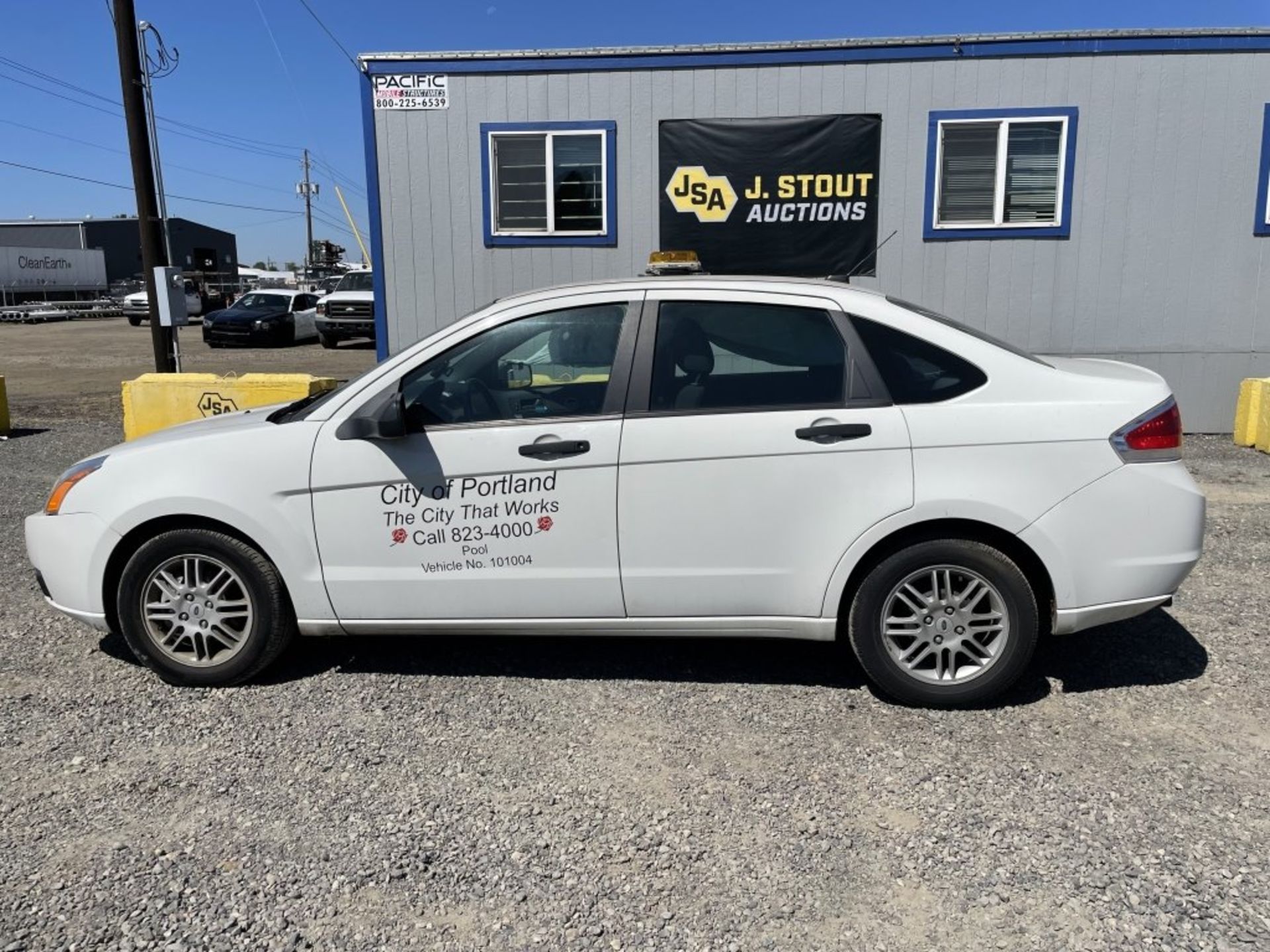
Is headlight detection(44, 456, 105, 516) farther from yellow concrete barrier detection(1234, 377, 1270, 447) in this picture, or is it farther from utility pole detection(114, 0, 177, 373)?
yellow concrete barrier detection(1234, 377, 1270, 447)

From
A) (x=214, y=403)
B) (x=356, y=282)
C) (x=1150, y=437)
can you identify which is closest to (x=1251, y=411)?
(x=1150, y=437)

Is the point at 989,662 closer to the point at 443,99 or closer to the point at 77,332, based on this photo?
the point at 443,99

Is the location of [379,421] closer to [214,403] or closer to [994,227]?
[214,403]

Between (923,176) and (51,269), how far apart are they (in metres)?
49.3

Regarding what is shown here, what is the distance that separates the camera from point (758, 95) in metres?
9.76

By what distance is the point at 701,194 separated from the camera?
997 cm

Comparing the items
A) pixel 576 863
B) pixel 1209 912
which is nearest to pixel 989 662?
pixel 1209 912

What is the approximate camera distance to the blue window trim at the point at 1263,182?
31.2 feet

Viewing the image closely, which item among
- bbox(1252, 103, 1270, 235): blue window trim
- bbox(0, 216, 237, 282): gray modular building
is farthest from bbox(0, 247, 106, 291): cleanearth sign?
bbox(1252, 103, 1270, 235): blue window trim

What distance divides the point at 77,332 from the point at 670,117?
1142 inches

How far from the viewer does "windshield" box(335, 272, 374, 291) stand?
23.0 metres

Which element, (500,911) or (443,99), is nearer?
(500,911)

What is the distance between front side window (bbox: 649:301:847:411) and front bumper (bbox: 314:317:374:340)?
63.8ft

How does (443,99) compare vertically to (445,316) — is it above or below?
above
